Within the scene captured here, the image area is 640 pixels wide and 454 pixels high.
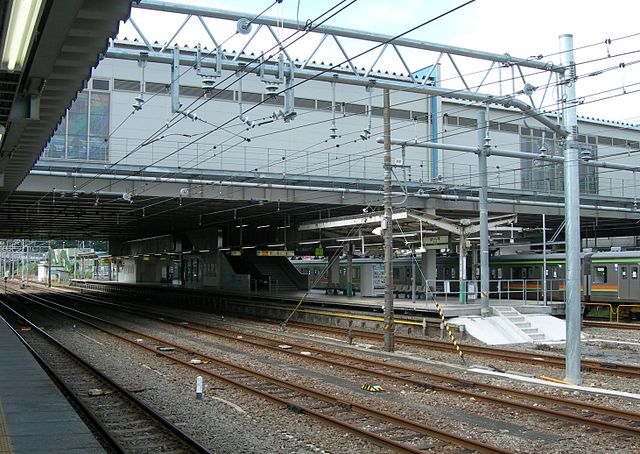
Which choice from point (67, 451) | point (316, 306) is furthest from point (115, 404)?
point (316, 306)

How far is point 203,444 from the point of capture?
8.73 m

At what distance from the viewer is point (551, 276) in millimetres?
31578

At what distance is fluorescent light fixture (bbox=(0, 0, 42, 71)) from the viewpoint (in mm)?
5250

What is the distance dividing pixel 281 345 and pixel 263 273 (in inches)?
986

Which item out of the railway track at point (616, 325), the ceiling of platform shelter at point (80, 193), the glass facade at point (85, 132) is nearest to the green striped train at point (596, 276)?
the railway track at point (616, 325)

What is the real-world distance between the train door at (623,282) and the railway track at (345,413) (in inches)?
775

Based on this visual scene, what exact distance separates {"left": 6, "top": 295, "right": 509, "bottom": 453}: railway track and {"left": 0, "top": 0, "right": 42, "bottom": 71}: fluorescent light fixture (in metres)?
6.49

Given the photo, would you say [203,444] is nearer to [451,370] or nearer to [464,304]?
[451,370]

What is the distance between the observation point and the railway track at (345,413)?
864cm

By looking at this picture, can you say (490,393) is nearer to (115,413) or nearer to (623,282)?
(115,413)

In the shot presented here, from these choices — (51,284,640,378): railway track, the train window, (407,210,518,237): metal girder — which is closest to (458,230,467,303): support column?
(407,210,518,237): metal girder

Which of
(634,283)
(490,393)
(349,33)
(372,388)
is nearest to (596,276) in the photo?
(634,283)

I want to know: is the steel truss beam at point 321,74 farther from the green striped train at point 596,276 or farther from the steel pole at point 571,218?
the green striped train at point 596,276

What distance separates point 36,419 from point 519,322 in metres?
17.3
